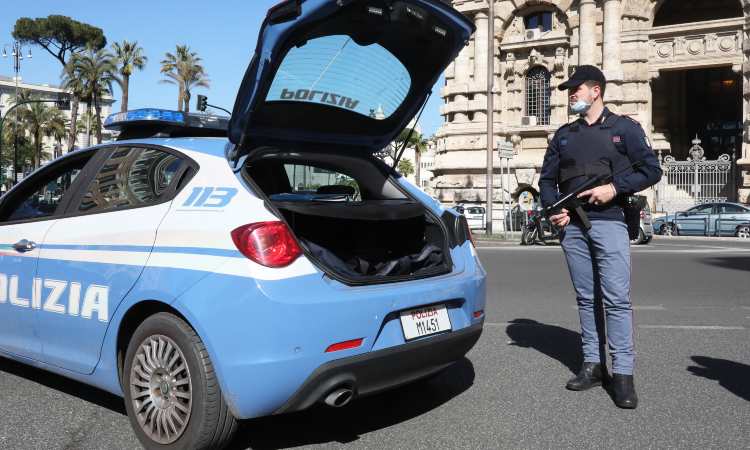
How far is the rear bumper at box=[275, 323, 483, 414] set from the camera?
3.04m

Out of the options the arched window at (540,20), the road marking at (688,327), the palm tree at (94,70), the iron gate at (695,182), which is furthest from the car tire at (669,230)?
the palm tree at (94,70)

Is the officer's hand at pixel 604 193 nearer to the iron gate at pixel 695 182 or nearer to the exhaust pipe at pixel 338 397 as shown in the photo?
the exhaust pipe at pixel 338 397

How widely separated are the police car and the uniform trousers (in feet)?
2.44

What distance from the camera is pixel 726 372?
15.8 ft

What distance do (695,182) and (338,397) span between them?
98.6ft

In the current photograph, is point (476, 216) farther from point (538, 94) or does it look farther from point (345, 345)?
point (345, 345)

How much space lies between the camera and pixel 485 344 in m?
5.74

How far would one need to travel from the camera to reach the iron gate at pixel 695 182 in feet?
97.6

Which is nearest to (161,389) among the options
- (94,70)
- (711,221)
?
(711,221)

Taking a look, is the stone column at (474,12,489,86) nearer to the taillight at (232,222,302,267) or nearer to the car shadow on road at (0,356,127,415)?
the car shadow on road at (0,356,127,415)

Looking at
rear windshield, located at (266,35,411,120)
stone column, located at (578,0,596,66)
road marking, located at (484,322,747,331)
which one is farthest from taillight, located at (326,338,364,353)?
stone column, located at (578,0,596,66)

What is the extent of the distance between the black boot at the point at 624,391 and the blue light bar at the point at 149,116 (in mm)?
2907

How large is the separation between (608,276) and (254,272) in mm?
2200

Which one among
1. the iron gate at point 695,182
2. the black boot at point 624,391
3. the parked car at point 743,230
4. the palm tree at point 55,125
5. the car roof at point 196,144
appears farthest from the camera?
the palm tree at point 55,125
